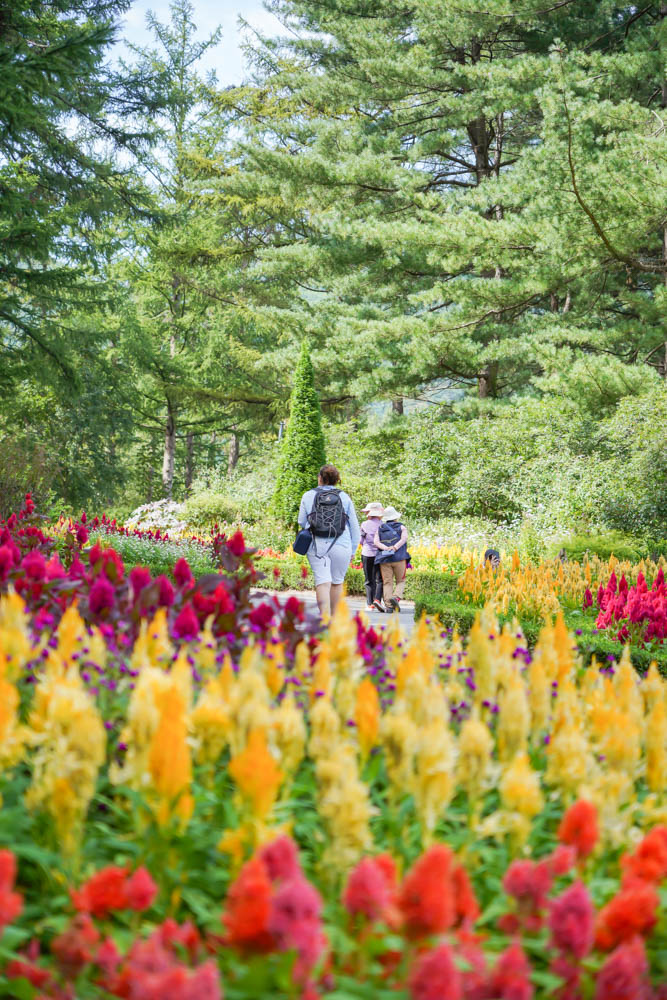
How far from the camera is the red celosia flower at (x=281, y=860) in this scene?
1.37 m

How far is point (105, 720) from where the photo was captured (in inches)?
92.1

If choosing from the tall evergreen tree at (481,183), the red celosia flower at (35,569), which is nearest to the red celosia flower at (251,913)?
the red celosia flower at (35,569)

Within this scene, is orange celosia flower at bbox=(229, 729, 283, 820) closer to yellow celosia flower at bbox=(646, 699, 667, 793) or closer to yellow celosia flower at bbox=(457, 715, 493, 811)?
yellow celosia flower at bbox=(457, 715, 493, 811)

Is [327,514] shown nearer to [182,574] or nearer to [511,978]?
[182,574]

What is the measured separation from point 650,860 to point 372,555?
9.45 meters

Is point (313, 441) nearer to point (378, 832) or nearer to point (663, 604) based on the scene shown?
point (663, 604)

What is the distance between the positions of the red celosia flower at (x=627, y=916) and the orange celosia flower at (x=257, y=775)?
25.4 inches

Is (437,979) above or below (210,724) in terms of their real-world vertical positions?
below

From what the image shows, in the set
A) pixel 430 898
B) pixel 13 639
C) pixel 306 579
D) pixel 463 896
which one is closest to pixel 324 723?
pixel 463 896

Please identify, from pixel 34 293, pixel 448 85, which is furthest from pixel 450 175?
pixel 34 293

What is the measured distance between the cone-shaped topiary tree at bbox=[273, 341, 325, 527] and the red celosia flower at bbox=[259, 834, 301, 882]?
17452 millimetres

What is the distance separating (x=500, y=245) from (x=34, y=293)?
10032 millimetres

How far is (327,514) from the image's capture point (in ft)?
23.6

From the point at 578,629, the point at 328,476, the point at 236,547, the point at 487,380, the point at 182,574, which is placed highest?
the point at 487,380
